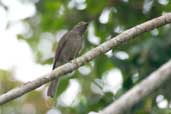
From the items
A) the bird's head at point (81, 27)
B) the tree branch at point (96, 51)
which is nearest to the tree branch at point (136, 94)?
the tree branch at point (96, 51)

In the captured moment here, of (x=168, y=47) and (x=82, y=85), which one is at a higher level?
(x=168, y=47)

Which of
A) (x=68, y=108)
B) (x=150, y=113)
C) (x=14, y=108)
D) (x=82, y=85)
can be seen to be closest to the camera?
(x=150, y=113)

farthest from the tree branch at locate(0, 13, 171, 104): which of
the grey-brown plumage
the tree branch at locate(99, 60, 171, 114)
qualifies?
the grey-brown plumage

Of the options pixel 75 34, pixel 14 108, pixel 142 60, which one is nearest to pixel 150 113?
pixel 142 60

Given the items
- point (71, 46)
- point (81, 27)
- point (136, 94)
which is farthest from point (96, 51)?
point (71, 46)

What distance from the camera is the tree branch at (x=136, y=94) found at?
2.55 metres

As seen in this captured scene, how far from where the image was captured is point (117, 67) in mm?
4066

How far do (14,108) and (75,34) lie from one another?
1.19 m

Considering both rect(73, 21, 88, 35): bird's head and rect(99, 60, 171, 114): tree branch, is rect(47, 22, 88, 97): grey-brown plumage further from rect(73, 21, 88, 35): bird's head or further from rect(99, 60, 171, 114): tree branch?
rect(99, 60, 171, 114): tree branch

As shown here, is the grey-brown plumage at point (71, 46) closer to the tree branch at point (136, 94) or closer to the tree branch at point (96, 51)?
the tree branch at point (96, 51)

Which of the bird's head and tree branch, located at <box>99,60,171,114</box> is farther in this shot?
the bird's head

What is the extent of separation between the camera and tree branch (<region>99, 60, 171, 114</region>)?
255cm

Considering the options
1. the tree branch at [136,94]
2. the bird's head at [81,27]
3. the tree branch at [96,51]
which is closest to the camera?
the tree branch at [136,94]

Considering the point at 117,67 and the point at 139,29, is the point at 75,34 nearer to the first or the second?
the point at 117,67
